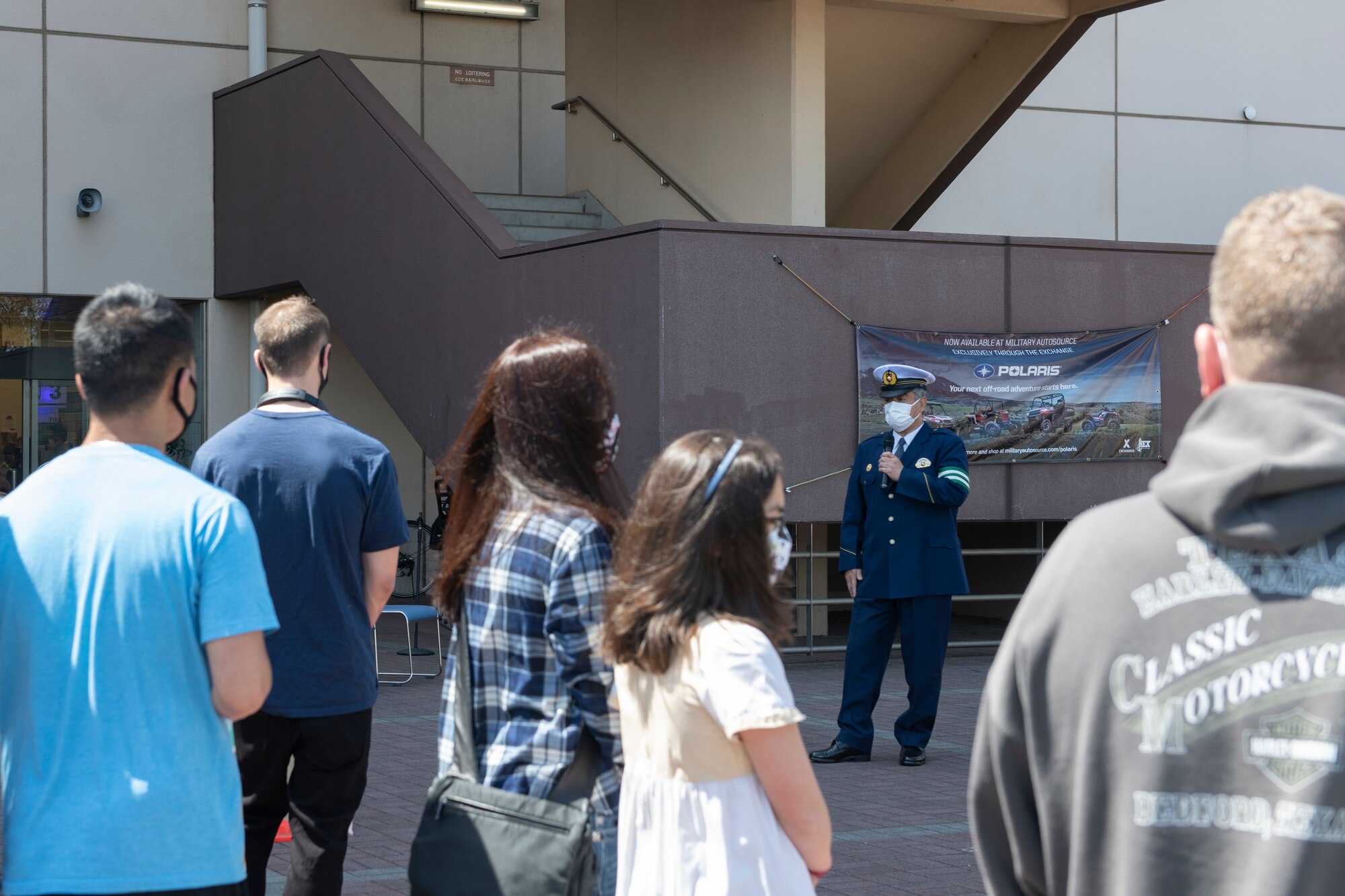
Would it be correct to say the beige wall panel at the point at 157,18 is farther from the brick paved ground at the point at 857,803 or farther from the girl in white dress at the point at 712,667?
the girl in white dress at the point at 712,667

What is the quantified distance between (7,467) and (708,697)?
12736 mm

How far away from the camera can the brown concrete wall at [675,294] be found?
983 cm

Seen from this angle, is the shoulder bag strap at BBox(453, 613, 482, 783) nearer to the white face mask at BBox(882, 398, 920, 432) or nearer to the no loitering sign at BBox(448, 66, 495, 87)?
the white face mask at BBox(882, 398, 920, 432)

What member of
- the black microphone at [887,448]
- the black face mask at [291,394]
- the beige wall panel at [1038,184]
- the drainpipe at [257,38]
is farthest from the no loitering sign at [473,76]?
the black face mask at [291,394]

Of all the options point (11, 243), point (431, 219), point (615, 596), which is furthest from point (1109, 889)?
point (11, 243)

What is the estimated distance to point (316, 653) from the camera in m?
3.92

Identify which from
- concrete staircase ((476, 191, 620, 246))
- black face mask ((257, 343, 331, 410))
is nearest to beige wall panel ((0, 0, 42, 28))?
concrete staircase ((476, 191, 620, 246))

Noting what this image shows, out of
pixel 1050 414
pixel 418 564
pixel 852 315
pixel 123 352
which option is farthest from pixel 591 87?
pixel 123 352

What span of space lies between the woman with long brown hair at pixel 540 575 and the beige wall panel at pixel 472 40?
12760mm

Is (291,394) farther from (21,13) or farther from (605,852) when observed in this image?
(21,13)

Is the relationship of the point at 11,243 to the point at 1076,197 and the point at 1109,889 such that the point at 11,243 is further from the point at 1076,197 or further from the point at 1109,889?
the point at 1109,889

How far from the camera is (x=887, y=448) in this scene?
25.3 ft

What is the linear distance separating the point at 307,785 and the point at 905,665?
159 inches

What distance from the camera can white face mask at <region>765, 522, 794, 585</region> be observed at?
2779 millimetres
